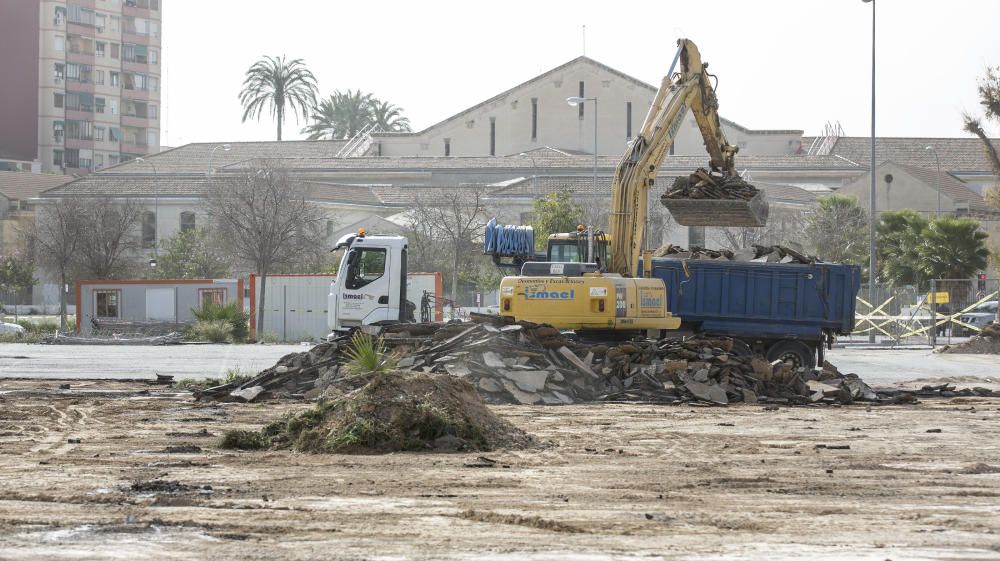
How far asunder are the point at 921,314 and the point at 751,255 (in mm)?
22817

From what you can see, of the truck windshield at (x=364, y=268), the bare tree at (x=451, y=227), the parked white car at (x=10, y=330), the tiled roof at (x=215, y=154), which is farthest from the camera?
the tiled roof at (x=215, y=154)

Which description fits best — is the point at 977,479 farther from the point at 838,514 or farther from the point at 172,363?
the point at 172,363

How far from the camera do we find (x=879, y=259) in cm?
5925

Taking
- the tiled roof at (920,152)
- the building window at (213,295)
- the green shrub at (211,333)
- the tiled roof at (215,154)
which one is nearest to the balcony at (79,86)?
the tiled roof at (215,154)

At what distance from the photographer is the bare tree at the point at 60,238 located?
61.7 m

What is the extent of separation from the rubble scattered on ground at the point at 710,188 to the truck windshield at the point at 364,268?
5949mm

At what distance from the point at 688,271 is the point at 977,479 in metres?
13.8

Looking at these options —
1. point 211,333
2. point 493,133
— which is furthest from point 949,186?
point 211,333

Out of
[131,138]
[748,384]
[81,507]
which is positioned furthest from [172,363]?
[131,138]

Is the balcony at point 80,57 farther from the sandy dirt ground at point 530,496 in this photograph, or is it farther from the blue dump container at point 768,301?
the sandy dirt ground at point 530,496

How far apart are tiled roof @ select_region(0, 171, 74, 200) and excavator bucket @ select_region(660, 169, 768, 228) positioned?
3073 inches

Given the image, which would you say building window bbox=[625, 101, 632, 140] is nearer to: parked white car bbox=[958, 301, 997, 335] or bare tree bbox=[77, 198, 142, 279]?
bare tree bbox=[77, 198, 142, 279]

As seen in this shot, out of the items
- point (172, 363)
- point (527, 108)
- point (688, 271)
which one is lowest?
point (172, 363)

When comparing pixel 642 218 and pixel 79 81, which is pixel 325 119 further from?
pixel 642 218
